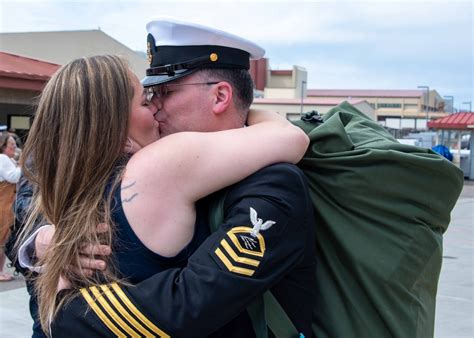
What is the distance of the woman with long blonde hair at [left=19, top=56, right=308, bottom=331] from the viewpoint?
131cm

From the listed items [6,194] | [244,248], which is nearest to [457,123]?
[6,194]

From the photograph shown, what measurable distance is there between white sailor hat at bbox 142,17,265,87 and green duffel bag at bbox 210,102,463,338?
32cm

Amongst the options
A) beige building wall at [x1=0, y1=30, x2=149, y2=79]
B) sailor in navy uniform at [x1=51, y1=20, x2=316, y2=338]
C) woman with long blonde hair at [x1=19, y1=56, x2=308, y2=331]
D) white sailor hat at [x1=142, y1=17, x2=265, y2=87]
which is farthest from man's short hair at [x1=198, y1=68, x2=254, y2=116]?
beige building wall at [x1=0, y1=30, x2=149, y2=79]

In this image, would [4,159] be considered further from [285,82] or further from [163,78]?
[285,82]

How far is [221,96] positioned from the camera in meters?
1.55

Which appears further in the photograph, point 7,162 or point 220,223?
point 7,162

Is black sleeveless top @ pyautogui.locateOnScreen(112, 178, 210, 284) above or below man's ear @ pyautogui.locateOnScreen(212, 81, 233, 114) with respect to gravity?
below

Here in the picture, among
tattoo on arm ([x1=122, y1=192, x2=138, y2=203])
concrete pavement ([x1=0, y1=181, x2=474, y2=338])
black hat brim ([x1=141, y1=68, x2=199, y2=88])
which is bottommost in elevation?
concrete pavement ([x1=0, y1=181, x2=474, y2=338])

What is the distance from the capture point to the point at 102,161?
1.40 meters

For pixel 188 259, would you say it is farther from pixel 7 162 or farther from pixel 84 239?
pixel 7 162

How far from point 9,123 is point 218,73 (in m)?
10.7

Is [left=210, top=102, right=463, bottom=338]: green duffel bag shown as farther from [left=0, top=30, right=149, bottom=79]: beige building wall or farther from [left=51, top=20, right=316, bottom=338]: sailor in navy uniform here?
[left=0, top=30, right=149, bottom=79]: beige building wall

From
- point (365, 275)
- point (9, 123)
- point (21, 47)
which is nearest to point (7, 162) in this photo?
point (9, 123)

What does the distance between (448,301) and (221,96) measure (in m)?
5.11
